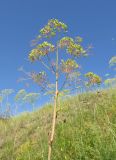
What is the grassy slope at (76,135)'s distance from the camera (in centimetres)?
594

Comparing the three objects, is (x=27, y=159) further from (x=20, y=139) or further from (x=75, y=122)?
(x=20, y=139)

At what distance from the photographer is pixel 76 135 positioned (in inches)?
267

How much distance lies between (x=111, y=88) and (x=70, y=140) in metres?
3.54

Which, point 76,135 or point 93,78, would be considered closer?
point 93,78

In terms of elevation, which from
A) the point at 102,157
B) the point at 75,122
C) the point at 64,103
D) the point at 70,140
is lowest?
the point at 102,157

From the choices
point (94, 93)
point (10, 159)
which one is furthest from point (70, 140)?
point (94, 93)

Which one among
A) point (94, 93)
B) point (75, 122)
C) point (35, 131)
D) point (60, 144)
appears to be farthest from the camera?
point (94, 93)

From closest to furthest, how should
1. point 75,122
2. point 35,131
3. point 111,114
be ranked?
point 111,114 → point 75,122 → point 35,131

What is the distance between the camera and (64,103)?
10875 millimetres

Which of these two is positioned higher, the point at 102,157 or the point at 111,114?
the point at 111,114

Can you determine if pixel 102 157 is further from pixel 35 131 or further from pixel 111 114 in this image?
pixel 35 131

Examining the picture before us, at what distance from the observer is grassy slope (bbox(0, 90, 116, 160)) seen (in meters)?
5.94

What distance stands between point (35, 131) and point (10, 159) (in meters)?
1.52

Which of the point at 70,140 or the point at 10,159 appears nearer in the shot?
the point at 70,140
